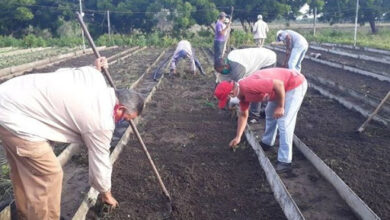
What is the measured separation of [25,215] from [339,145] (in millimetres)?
4066

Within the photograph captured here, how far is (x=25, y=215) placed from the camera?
313cm

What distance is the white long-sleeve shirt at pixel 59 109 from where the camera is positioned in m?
2.70

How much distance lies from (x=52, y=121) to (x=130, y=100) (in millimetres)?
578

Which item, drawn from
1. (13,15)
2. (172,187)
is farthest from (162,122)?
(13,15)

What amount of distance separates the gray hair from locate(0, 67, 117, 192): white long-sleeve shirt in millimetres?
71

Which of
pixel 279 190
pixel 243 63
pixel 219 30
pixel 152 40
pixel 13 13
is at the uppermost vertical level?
pixel 13 13

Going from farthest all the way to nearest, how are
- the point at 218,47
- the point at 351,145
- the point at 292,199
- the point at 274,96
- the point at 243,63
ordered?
the point at 218,47 → the point at 243,63 → the point at 351,145 → the point at 274,96 → the point at 292,199

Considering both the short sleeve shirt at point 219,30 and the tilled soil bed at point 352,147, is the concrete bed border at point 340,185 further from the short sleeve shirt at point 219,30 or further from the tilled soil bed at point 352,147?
the short sleeve shirt at point 219,30

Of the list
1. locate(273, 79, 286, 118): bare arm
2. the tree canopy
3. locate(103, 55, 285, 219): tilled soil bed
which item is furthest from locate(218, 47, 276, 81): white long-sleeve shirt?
the tree canopy

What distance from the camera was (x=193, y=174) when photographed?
457 centimetres

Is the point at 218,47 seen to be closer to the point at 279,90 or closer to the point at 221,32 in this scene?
the point at 221,32

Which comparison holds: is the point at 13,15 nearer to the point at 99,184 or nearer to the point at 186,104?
the point at 186,104

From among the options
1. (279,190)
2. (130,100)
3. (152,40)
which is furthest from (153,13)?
(130,100)

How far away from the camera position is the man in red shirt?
383 cm
